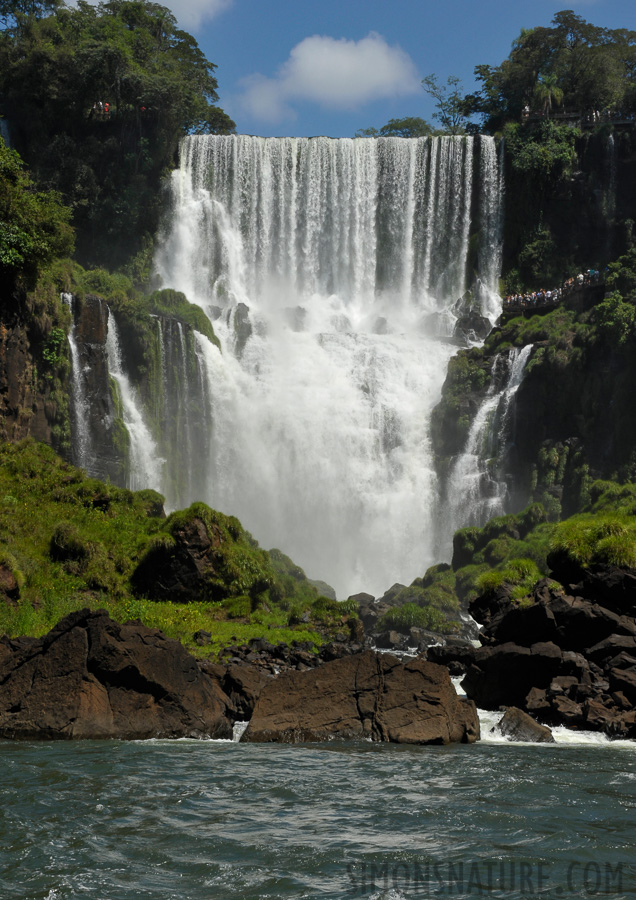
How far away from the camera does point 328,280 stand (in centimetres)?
6619

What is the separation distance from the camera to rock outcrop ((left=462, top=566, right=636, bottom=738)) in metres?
16.2

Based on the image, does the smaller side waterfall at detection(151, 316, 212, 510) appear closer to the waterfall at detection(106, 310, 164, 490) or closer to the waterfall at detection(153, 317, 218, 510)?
the waterfall at detection(153, 317, 218, 510)

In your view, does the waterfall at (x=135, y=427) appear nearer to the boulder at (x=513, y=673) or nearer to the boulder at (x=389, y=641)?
the boulder at (x=389, y=641)

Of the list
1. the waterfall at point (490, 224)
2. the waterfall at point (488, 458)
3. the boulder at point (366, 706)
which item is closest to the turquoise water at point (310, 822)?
the boulder at point (366, 706)

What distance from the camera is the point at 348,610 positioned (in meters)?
29.7

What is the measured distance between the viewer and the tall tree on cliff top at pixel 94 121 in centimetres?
5991

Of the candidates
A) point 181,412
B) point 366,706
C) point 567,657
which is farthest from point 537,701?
point 181,412

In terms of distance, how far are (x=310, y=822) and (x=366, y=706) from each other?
5116mm

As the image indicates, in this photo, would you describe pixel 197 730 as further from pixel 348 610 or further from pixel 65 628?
pixel 348 610

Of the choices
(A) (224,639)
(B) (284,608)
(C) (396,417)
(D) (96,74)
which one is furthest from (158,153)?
(A) (224,639)

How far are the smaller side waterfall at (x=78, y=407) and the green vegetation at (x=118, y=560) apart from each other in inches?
416

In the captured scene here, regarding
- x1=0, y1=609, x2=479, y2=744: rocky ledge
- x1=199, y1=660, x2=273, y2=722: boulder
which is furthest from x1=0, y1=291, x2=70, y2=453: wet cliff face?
x1=0, y1=609, x2=479, y2=744: rocky ledge

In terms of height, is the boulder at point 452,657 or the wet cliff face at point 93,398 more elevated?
the wet cliff face at point 93,398

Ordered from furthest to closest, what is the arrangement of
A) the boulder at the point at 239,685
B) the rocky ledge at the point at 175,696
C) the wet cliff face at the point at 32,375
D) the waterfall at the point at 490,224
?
the waterfall at the point at 490,224, the wet cliff face at the point at 32,375, the boulder at the point at 239,685, the rocky ledge at the point at 175,696
